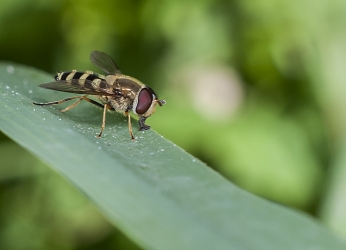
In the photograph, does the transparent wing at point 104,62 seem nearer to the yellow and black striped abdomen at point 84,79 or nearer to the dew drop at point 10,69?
the yellow and black striped abdomen at point 84,79

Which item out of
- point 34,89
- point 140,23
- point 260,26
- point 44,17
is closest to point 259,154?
point 260,26

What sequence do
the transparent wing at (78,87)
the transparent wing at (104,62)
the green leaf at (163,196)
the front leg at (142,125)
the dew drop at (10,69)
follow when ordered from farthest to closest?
the transparent wing at (104,62) < the dew drop at (10,69) < the transparent wing at (78,87) < the front leg at (142,125) < the green leaf at (163,196)

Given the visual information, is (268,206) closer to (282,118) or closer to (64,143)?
(64,143)

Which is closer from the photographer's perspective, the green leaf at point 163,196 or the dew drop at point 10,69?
the green leaf at point 163,196

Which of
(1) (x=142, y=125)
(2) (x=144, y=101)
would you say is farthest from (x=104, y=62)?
(1) (x=142, y=125)

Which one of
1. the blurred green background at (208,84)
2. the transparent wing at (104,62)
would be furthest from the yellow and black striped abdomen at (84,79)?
the blurred green background at (208,84)

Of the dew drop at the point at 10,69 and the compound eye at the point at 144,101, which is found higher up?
the compound eye at the point at 144,101
